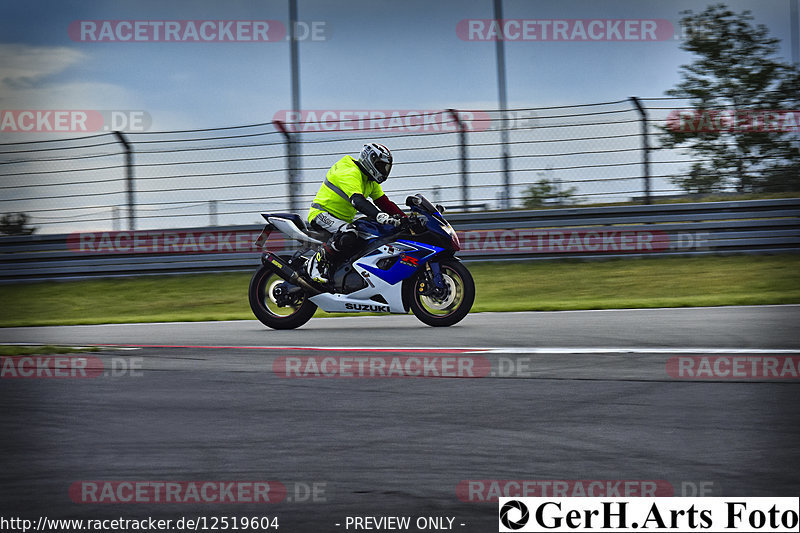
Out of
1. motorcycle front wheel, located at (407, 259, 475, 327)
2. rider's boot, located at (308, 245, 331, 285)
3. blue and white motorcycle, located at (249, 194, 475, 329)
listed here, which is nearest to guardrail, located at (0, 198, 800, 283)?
blue and white motorcycle, located at (249, 194, 475, 329)

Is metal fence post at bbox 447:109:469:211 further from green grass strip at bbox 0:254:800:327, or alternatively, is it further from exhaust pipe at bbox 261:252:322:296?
exhaust pipe at bbox 261:252:322:296

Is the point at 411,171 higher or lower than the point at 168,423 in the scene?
higher

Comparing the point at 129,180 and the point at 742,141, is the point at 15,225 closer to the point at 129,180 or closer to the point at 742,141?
the point at 129,180

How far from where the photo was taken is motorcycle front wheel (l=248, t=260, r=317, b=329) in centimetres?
946

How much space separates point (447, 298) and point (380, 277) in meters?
0.63

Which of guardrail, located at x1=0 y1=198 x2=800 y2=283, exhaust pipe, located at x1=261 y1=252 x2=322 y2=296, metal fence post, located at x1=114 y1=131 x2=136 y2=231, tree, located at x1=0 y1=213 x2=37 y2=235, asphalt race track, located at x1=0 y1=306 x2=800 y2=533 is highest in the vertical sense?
metal fence post, located at x1=114 y1=131 x2=136 y2=231

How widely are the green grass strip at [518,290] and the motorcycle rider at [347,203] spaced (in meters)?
2.20

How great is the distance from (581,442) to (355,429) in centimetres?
106

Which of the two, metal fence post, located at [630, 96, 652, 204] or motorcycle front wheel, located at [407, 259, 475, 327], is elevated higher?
metal fence post, located at [630, 96, 652, 204]

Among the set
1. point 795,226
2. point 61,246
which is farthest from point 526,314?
point 61,246

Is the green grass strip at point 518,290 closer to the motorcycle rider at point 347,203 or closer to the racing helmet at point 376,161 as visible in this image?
the motorcycle rider at point 347,203

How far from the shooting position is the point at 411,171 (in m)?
15.1

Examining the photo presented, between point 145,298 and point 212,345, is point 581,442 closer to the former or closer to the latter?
point 212,345

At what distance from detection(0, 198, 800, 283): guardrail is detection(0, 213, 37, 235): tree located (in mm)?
158
